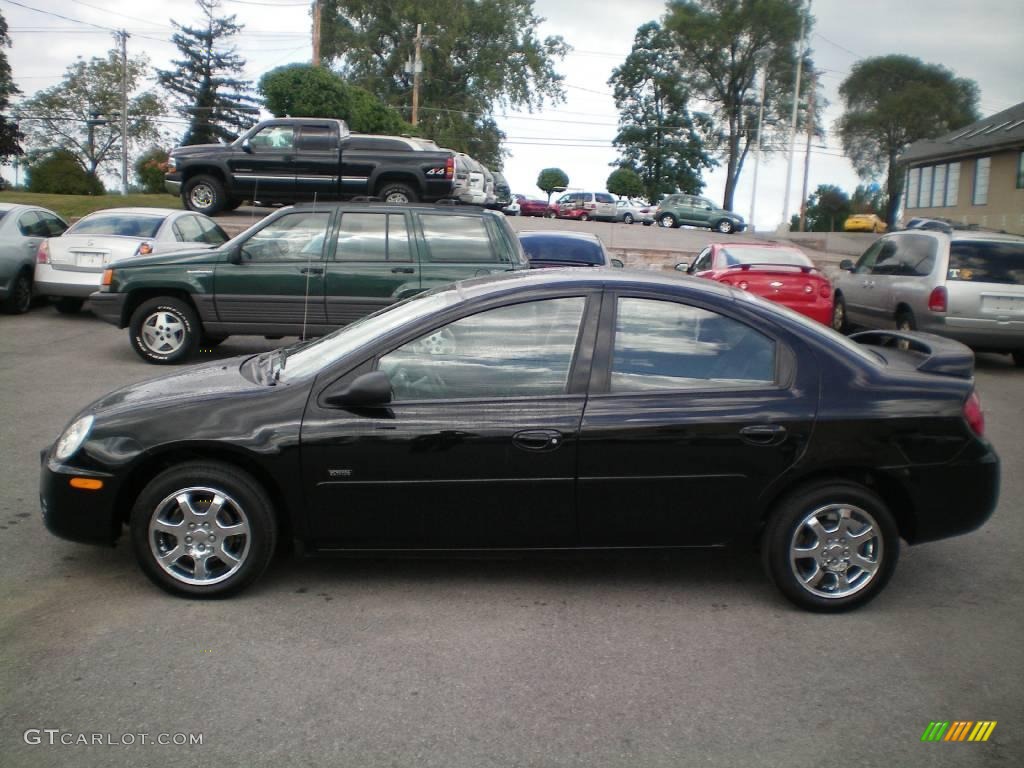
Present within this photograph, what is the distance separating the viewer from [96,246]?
1358cm

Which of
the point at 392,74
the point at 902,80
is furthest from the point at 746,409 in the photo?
the point at 902,80

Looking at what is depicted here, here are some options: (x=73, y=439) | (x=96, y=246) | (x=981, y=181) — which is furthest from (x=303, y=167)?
(x=981, y=181)

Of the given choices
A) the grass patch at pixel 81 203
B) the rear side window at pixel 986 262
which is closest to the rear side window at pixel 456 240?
the rear side window at pixel 986 262

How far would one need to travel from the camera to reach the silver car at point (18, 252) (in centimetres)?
1398

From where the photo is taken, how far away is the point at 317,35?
120 feet

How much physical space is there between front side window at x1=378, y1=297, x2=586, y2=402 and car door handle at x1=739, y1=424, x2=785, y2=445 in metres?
0.86

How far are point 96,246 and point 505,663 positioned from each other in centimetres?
1132

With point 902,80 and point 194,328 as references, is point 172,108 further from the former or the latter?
point 194,328

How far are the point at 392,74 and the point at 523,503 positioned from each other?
196 feet

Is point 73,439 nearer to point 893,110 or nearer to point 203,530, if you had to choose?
point 203,530

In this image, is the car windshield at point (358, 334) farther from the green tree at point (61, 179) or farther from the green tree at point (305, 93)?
the green tree at point (61, 179)

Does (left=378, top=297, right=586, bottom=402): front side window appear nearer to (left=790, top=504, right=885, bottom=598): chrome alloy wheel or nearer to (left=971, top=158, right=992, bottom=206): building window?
(left=790, top=504, right=885, bottom=598): chrome alloy wheel

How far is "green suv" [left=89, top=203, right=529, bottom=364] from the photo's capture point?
10.8m
